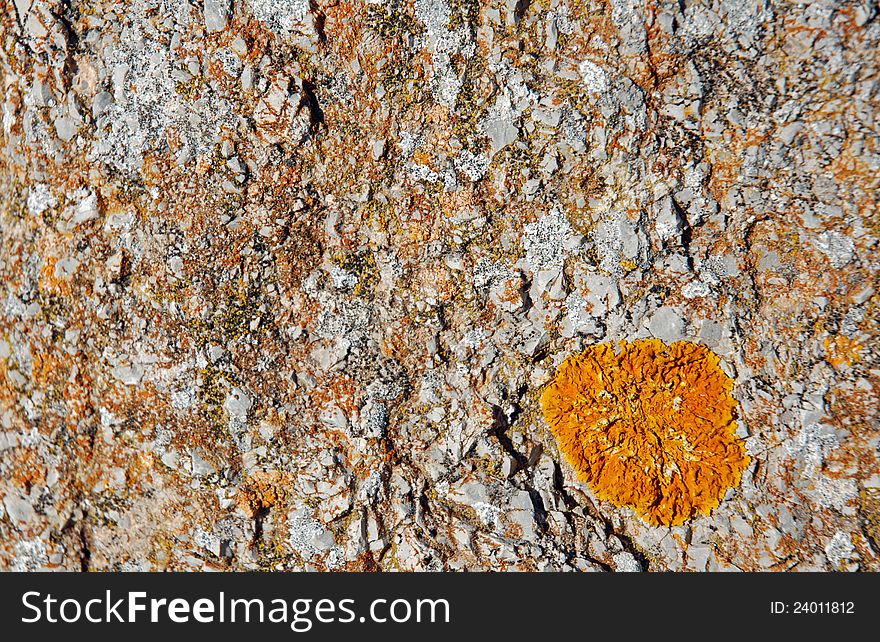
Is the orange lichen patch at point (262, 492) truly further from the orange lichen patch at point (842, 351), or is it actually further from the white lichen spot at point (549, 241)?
the orange lichen patch at point (842, 351)

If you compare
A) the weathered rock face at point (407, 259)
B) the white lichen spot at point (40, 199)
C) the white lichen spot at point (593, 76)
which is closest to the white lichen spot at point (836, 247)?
the weathered rock face at point (407, 259)

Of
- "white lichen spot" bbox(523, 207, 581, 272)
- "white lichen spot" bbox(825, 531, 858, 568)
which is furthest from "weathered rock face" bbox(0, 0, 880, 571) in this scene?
"white lichen spot" bbox(825, 531, 858, 568)

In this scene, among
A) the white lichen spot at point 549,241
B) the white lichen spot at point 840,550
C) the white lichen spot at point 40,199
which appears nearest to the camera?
the white lichen spot at point 840,550

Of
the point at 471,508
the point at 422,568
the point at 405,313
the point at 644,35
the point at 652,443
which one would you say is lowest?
the point at 422,568

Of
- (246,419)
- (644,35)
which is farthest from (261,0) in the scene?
(246,419)

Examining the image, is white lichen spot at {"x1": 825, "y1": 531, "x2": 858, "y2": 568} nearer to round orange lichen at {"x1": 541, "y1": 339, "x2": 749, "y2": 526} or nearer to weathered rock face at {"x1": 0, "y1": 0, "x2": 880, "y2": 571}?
weathered rock face at {"x1": 0, "y1": 0, "x2": 880, "y2": 571}

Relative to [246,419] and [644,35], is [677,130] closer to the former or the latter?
[644,35]

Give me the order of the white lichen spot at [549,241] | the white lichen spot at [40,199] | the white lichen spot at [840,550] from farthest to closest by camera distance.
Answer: the white lichen spot at [40,199], the white lichen spot at [549,241], the white lichen spot at [840,550]
